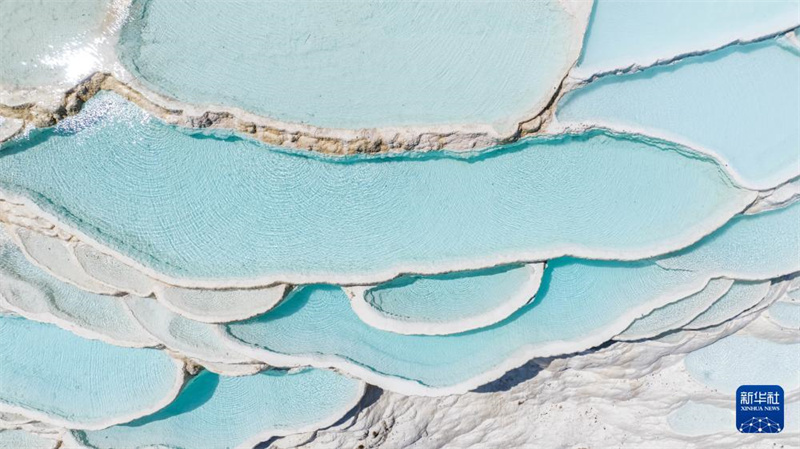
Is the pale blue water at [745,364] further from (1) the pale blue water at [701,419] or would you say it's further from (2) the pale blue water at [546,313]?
(2) the pale blue water at [546,313]

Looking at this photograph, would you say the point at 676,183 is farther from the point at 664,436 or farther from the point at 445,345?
the point at 664,436

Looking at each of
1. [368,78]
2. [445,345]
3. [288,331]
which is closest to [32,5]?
[368,78]

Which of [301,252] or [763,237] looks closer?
[301,252]

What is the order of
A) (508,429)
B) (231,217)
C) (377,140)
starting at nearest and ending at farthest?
(377,140) → (231,217) → (508,429)

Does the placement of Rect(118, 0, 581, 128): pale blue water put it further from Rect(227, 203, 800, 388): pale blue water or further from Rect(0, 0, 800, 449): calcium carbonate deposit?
Rect(227, 203, 800, 388): pale blue water

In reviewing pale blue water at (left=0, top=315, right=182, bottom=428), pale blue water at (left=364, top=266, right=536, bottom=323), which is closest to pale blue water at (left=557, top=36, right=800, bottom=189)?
pale blue water at (left=364, top=266, right=536, bottom=323)

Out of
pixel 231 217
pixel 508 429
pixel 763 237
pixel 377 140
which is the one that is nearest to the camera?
pixel 377 140

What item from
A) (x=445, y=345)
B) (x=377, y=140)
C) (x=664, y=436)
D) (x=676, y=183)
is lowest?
(x=664, y=436)
